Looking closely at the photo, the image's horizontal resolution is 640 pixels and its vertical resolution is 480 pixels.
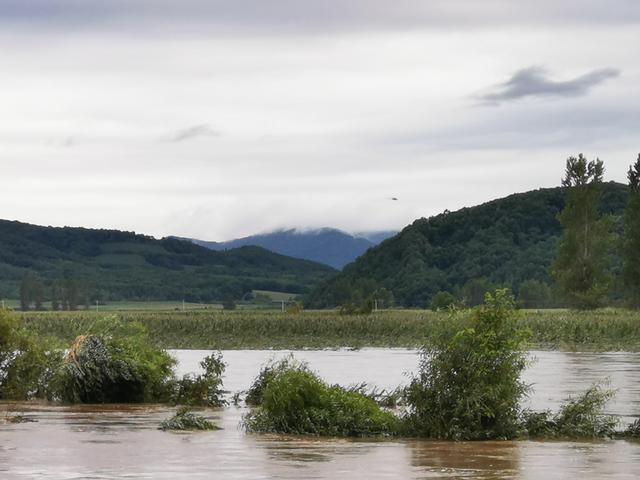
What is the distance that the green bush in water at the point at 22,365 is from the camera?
35.8 metres

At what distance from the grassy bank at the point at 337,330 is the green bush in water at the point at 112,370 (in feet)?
143

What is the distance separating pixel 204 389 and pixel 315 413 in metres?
8.10

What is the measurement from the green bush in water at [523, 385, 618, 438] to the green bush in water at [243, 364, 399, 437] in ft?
8.89

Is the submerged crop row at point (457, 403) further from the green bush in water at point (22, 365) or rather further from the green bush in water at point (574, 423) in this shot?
the green bush in water at point (22, 365)

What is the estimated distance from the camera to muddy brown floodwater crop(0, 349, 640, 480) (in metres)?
20.2

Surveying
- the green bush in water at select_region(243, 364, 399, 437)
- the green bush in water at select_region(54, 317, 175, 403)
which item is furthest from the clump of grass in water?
the green bush in water at select_region(54, 317, 175, 403)

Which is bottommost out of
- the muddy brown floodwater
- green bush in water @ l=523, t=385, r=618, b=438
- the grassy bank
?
the muddy brown floodwater

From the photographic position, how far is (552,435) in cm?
2619

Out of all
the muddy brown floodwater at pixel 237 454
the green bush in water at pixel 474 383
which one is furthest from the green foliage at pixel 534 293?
the green bush in water at pixel 474 383

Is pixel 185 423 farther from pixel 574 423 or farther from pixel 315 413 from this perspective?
pixel 574 423

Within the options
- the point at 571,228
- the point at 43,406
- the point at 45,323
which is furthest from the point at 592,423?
the point at 571,228

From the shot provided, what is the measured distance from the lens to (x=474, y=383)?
2534 cm

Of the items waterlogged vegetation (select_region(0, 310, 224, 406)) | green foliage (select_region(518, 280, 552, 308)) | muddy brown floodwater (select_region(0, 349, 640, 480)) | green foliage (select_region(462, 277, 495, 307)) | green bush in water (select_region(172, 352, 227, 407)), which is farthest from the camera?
green foliage (select_region(462, 277, 495, 307))

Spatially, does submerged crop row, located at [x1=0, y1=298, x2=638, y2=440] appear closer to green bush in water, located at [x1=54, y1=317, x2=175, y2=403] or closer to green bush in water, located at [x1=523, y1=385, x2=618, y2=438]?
green bush in water, located at [x1=523, y1=385, x2=618, y2=438]
